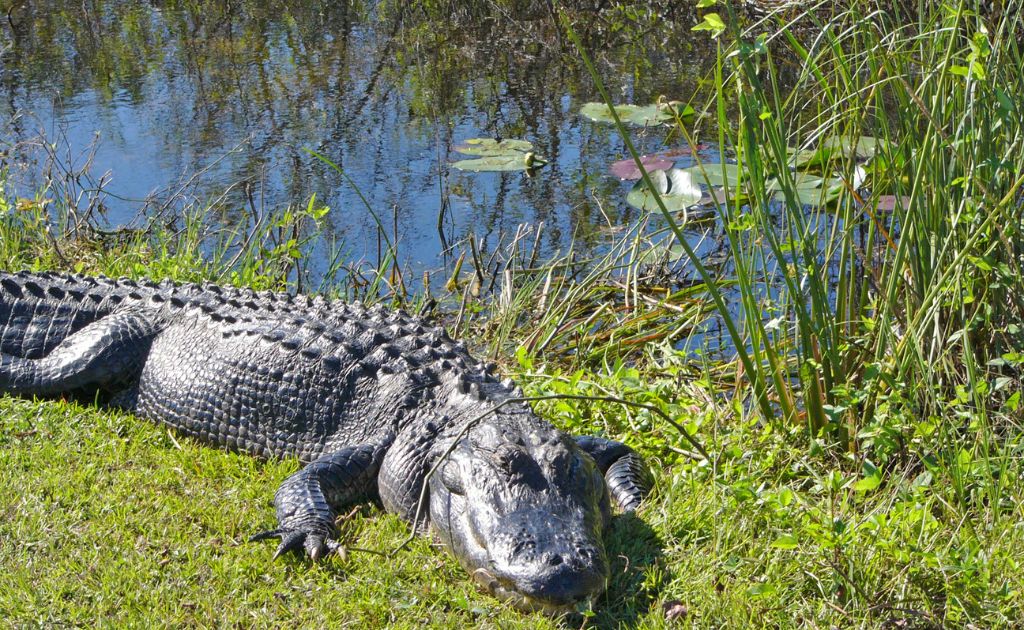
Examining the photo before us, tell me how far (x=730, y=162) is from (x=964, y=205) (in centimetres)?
405

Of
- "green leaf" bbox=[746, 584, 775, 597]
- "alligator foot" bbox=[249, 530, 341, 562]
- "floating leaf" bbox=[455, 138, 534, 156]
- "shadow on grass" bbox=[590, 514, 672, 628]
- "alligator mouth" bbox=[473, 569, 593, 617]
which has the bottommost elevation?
"shadow on grass" bbox=[590, 514, 672, 628]

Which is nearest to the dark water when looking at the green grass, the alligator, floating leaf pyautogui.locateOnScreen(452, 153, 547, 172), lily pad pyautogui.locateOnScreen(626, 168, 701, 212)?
floating leaf pyautogui.locateOnScreen(452, 153, 547, 172)

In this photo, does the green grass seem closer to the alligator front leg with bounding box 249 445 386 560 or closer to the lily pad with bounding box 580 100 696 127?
the alligator front leg with bounding box 249 445 386 560

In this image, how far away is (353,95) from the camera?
10.1 metres

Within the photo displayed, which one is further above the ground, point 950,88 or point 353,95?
point 950,88

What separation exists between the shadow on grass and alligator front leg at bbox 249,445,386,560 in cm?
88

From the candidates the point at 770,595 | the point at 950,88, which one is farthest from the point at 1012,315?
the point at 770,595

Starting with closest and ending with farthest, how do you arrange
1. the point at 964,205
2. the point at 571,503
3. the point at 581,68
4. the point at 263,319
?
the point at 571,503, the point at 964,205, the point at 263,319, the point at 581,68

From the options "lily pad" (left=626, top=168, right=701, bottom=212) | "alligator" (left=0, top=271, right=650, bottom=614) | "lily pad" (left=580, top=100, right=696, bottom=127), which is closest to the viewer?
"alligator" (left=0, top=271, right=650, bottom=614)

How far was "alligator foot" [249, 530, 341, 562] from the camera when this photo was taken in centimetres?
314

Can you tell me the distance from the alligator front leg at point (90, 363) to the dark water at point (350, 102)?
194 cm

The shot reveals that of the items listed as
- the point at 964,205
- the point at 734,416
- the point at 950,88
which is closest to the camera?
the point at 964,205

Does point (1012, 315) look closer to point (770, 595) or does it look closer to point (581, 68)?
point (770, 595)

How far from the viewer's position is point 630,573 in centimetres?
302
